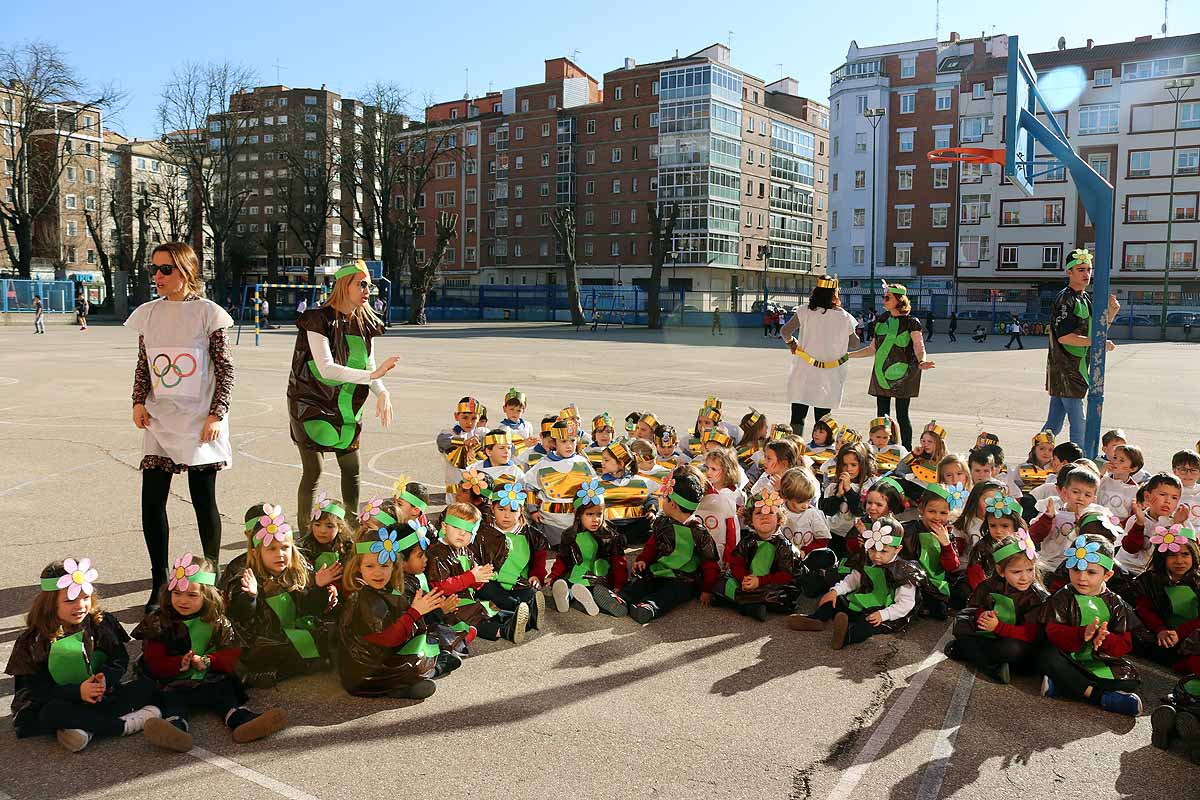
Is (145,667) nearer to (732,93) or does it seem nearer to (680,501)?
(680,501)

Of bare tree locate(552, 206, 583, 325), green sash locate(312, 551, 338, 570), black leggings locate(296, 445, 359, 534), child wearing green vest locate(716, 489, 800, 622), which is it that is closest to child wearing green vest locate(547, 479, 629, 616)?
child wearing green vest locate(716, 489, 800, 622)

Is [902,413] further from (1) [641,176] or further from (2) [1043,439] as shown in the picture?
(1) [641,176]

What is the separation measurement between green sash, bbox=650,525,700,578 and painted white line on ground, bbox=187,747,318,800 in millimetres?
2850

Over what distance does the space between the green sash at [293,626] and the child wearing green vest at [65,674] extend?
2.57ft

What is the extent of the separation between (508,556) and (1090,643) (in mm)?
3077

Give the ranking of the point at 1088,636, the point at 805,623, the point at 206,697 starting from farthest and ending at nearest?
the point at 805,623, the point at 1088,636, the point at 206,697

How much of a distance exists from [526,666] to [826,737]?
1562mm

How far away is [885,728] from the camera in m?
4.22

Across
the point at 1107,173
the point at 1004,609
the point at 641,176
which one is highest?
the point at 641,176

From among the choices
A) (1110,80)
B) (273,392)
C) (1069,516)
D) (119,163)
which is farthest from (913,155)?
(119,163)

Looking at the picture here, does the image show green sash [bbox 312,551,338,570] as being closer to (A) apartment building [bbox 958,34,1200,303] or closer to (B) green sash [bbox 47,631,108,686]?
(B) green sash [bbox 47,631,108,686]

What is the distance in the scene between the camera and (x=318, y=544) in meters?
5.39

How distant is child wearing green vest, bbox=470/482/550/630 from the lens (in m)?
5.45

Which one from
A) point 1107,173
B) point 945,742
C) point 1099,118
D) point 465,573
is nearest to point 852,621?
point 945,742
